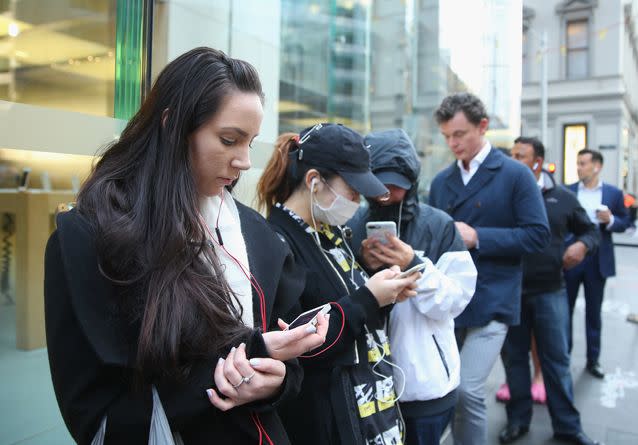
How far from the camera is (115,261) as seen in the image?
44.1 inches

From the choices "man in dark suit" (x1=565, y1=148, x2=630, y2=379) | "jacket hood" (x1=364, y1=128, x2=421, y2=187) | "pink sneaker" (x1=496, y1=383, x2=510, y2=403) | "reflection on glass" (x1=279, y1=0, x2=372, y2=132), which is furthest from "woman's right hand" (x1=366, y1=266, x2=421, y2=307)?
"man in dark suit" (x1=565, y1=148, x2=630, y2=379)

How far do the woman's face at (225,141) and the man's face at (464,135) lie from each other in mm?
2073

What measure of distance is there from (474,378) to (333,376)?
1.34 metres

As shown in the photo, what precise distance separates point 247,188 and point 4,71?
1.82 m

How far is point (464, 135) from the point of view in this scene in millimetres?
3178

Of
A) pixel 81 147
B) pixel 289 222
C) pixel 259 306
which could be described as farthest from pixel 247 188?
pixel 259 306

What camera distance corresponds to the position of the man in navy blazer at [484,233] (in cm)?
285

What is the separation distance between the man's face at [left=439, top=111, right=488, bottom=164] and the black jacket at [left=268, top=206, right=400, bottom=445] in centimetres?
166

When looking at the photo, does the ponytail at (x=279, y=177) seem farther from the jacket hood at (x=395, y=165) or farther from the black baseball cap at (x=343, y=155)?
the jacket hood at (x=395, y=165)

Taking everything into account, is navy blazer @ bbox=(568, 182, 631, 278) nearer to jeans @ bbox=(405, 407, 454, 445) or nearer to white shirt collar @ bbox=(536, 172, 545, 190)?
white shirt collar @ bbox=(536, 172, 545, 190)

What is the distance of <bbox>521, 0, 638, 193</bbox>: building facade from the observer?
22.9 meters

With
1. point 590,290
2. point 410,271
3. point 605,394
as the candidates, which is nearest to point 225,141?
point 410,271

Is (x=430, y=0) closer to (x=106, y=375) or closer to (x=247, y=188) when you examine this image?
(x=247, y=188)

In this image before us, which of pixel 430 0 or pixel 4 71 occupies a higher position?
pixel 430 0
